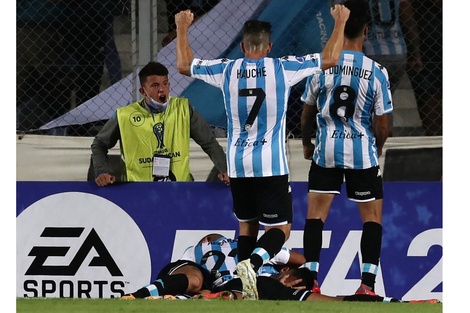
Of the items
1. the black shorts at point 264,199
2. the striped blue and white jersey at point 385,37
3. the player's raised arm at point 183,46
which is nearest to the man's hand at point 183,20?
the player's raised arm at point 183,46

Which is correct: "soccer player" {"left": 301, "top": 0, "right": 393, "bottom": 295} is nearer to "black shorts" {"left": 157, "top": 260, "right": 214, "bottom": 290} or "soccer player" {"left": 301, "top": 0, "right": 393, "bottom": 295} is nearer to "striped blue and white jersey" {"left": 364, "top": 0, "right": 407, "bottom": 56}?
"black shorts" {"left": 157, "top": 260, "right": 214, "bottom": 290}

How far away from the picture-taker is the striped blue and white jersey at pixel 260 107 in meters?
6.36

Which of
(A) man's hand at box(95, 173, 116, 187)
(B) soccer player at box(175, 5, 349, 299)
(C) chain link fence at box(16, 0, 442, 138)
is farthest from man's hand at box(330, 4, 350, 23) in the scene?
(A) man's hand at box(95, 173, 116, 187)

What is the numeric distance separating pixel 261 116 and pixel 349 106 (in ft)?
2.30

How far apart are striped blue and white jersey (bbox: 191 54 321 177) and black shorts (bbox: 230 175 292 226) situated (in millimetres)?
50

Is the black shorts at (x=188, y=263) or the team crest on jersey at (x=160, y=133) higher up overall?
the team crest on jersey at (x=160, y=133)

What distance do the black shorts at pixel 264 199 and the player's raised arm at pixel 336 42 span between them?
29.9 inches

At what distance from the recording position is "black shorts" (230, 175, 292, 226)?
20.7 feet

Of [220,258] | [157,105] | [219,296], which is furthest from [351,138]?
[157,105]

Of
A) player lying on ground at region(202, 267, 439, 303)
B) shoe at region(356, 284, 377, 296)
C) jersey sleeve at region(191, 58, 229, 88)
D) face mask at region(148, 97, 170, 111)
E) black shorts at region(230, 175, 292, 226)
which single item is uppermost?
jersey sleeve at region(191, 58, 229, 88)

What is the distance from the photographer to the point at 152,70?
7402mm

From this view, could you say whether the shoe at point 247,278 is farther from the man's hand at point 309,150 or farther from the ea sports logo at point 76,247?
the ea sports logo at point 76,247

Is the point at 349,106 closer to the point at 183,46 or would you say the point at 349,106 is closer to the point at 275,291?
the point at 183,46

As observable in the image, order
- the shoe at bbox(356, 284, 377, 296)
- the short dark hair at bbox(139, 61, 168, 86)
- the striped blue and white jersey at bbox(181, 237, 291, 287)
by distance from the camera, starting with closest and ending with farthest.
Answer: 1. the shoe at bbox(356, 284, 377, 296)
2. the striped blue and white jersey at bbox(181, 237, 291, 287)
3. the short dark hair at bbox(139, 61, 168, 86)
